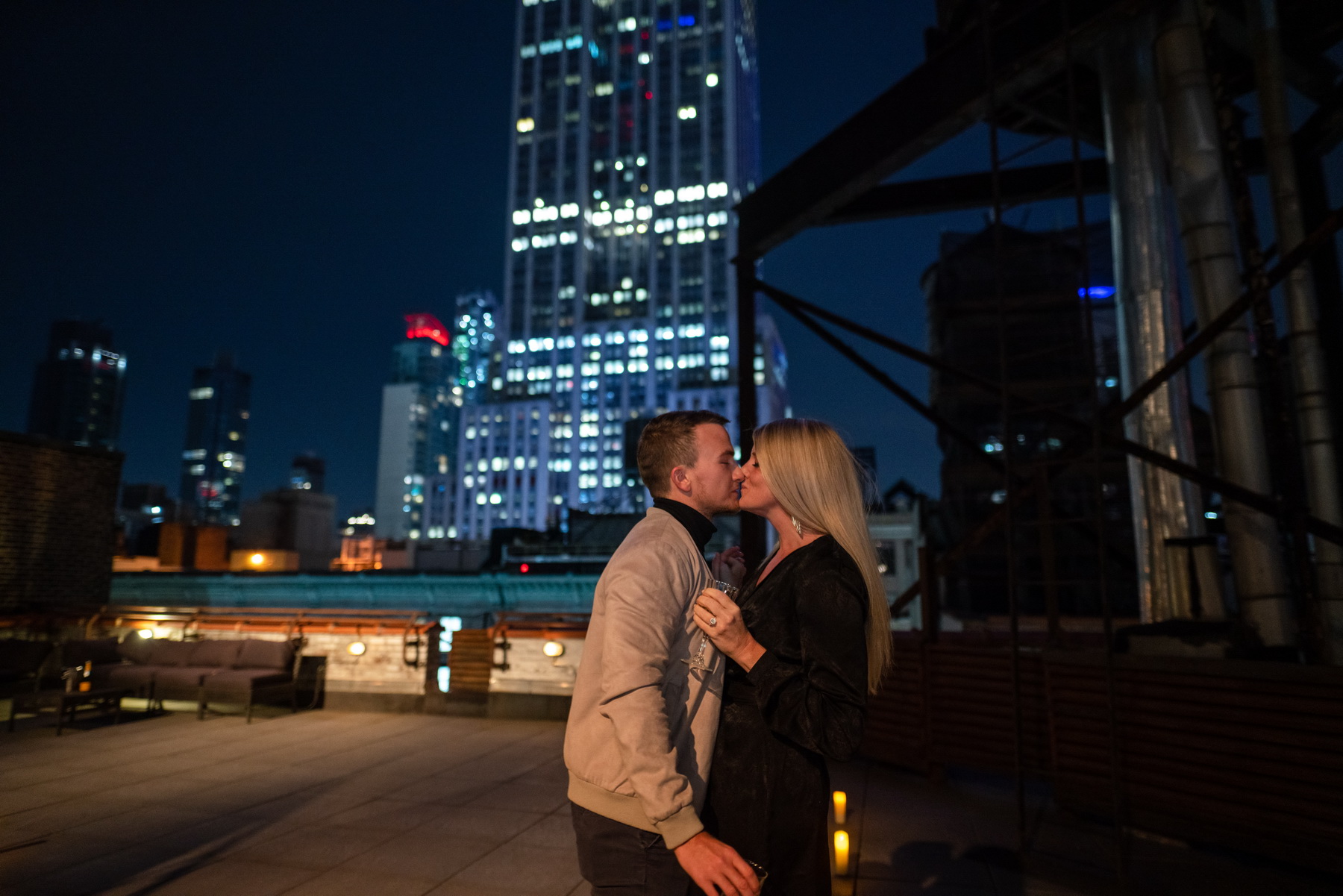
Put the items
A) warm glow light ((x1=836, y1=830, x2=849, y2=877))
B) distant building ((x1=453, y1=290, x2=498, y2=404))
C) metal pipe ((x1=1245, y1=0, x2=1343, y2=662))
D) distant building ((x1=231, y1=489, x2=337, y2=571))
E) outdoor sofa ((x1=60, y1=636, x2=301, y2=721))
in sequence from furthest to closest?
distant building ((x1=453, y1=290, x2=498, y2=404))
distant building ((x1=231, y1=489, x2=337, y2=571))
outdoor sofa ((x1=60, y1=636, x2=301, y2=721))
metal pipe ((x1=1245, y1=0, x2=1343, y2=662))
warm glow light ((x1=836, y1=830, x2=849, y2=877))

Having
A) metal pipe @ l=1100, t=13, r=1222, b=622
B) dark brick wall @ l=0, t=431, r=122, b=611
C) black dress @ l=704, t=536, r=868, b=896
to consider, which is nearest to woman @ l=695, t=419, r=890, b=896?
black dress @ l=704, t=536, r=868, b=896

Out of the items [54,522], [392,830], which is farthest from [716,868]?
[54,522]

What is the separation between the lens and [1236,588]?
566 centimetres

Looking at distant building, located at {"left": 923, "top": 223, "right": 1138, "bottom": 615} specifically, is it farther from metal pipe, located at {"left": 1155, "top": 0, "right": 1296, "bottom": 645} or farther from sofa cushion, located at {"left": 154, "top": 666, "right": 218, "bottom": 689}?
sofa cushion, located at {"left": 154, "top": 666, "right": 218, "bottom": 689}

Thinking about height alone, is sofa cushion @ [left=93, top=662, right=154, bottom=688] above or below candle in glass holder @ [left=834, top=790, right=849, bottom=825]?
below

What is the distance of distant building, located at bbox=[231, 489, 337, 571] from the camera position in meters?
33.2

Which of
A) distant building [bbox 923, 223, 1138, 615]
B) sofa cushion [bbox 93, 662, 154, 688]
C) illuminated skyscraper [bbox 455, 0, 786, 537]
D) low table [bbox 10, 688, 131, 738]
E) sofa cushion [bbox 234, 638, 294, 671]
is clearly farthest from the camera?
illuminated skyscraper [bbox 455, 0, 786, 537]

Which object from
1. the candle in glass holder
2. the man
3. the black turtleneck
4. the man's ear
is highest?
the man's ear

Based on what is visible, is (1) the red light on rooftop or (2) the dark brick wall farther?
(1) the red light on rooftop

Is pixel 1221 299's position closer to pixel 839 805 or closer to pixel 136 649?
pixel 839 805

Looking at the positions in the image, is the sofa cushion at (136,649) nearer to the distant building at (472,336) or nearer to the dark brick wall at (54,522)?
the dark brick wall at (54,522)

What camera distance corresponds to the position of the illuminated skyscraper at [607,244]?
121 metres

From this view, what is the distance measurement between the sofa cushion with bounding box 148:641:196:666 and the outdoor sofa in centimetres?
1

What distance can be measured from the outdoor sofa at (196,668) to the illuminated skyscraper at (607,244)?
105 m
